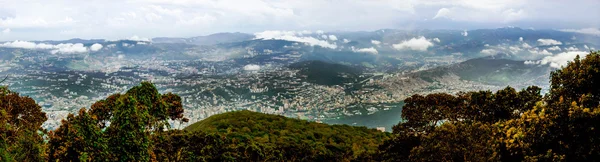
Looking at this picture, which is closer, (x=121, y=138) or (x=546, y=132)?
(x=546, y=132)

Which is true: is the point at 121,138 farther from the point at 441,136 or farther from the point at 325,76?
the point at 325,76

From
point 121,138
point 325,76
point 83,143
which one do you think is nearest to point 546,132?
point 121,138

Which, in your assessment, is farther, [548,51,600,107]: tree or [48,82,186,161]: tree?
[48,82,186,161]: tree

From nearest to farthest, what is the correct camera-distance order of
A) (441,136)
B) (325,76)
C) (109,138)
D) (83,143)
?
1. (83,143)
2. (109,138)
3. (441,136)
4. (325,76)

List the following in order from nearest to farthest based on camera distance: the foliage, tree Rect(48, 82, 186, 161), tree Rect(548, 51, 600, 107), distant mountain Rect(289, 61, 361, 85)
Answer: the foliage < tree Rect(548, 51, 600, 107) < tree Rect(48, 82, 186, 161) < distant mountain Rect(289, 61, 361, 85)

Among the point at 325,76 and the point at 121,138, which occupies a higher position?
the point at 121,138

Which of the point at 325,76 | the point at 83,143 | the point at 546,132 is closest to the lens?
the point at 546,132

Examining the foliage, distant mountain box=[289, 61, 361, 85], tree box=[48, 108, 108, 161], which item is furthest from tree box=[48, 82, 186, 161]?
distant mountain box=[289, 61, 361, 85]

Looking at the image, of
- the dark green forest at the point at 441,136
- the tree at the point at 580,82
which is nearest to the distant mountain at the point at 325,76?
the dark green forest at the point at 441,136

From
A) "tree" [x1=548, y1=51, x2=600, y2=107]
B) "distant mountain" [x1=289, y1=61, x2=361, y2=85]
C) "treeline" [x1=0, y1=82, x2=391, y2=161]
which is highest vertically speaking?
"tree" [x1=548, y1=51, x2=600, y2=107]

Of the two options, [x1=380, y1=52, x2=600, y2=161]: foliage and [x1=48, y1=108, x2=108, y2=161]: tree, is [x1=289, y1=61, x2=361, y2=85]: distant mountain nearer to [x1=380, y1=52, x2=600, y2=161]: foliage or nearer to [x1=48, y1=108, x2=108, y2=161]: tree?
[x1=380, y1=52, x2=600, y2=161]: foliage

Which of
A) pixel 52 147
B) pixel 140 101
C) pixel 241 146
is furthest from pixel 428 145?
pixel 52 147
